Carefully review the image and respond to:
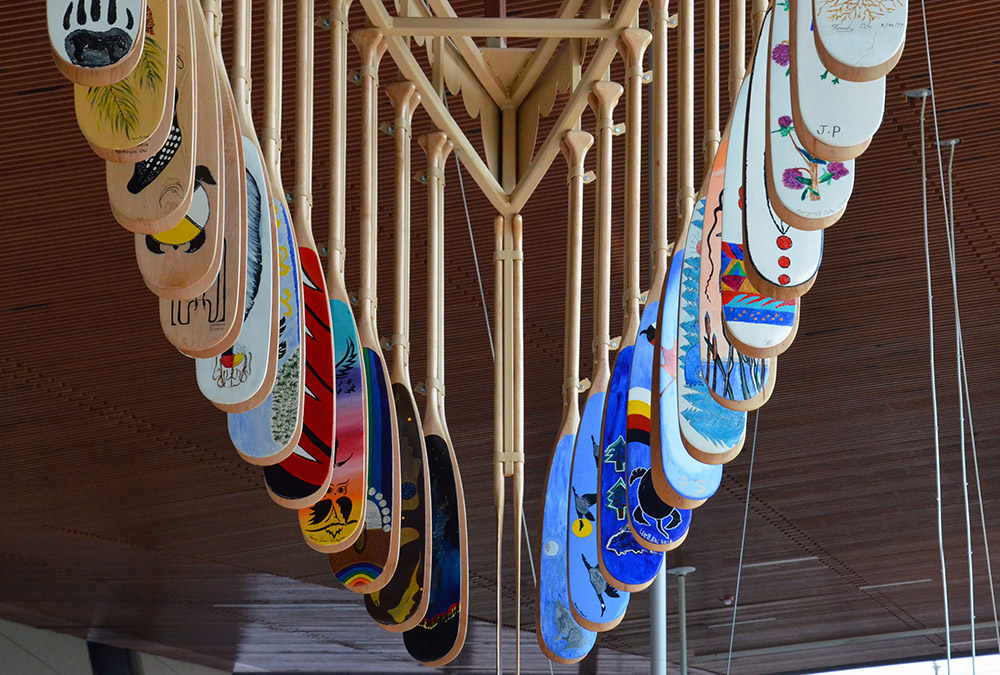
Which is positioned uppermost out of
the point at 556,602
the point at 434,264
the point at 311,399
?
the point at 434,264

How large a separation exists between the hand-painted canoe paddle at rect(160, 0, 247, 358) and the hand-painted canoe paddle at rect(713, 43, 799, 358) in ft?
3.31

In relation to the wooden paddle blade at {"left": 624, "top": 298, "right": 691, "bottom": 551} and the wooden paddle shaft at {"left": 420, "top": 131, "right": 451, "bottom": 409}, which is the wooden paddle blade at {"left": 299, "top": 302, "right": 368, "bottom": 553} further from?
the wooden paddle shaft at {"left": 420, "top": 131, "right": 451, "bottom": 409}

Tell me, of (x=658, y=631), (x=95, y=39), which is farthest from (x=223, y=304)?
A: (x=658, y=631)

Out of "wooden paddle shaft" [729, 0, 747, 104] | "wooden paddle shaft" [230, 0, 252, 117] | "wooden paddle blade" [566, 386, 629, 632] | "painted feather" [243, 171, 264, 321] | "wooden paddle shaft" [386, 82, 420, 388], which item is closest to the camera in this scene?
"painted feather" [243, 171, 264, 321]

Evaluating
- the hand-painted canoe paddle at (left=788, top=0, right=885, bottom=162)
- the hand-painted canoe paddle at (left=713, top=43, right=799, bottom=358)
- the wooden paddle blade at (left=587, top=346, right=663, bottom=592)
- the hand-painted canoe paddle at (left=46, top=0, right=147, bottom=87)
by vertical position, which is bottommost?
the wooden paddle blade at (left=587, top=346, right=663, bottom=592)

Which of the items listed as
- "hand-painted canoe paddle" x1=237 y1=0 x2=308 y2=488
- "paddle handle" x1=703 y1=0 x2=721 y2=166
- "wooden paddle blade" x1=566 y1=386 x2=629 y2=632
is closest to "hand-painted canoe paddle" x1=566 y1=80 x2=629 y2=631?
"wooden paddle blade" x1=566 y1=386 x2=629 y2=632

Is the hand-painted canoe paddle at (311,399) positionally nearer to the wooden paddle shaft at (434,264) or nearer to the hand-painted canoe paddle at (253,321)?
the hand-painted canoe paddle at (253,321)

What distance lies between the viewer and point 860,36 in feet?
7.98

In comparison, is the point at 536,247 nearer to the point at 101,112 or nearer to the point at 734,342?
the point at 734,342

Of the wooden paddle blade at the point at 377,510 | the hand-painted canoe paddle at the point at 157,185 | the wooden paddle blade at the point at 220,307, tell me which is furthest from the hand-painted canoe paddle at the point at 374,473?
the hand-painted canoe paddle at the point at 157,185

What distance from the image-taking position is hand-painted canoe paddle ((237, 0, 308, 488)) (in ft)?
10.3

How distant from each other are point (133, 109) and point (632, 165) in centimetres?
248

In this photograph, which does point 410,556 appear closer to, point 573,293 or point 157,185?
point 573,293

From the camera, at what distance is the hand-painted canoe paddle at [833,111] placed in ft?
8.37
